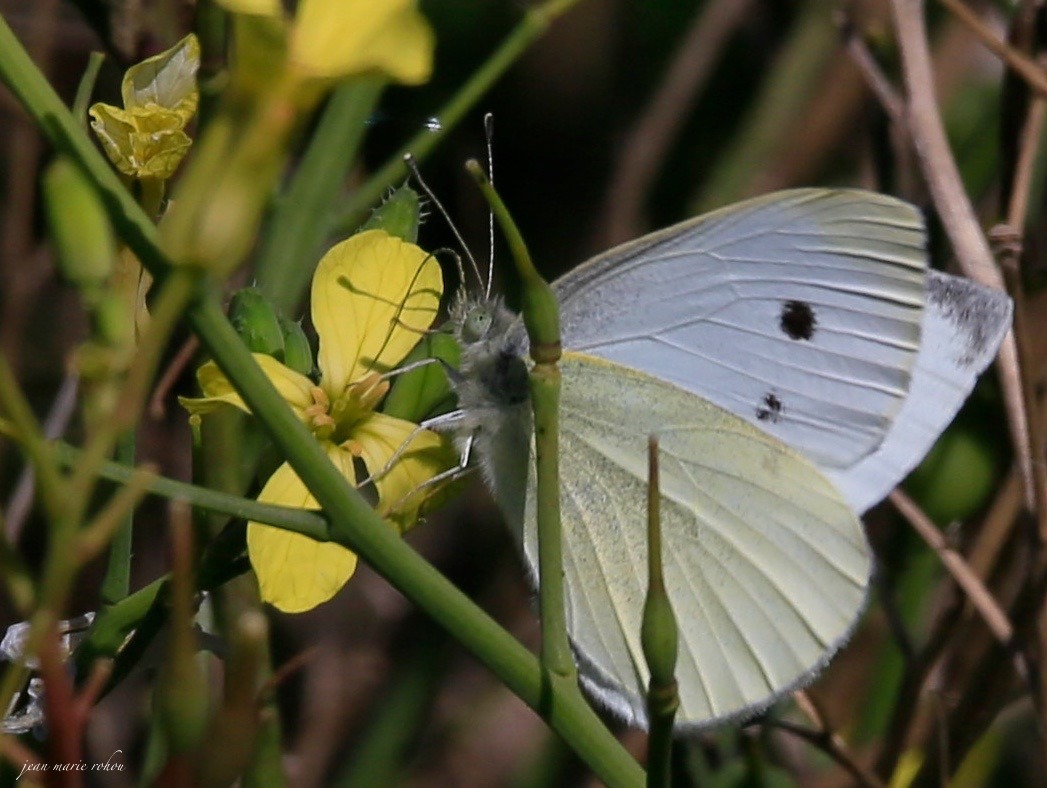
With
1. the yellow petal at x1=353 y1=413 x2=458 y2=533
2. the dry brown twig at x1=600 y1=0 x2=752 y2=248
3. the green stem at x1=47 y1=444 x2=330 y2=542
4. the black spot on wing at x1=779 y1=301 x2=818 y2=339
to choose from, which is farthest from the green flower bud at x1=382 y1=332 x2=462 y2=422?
the dry brown twig at x1=600 y1=0 x2=752 y2=248

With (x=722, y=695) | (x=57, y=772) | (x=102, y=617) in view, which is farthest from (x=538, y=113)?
(x=57, y=772)

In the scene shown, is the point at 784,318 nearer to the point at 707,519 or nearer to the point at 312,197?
the point at 707,519

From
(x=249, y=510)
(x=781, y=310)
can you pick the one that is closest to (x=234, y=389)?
(x=249, y=510)

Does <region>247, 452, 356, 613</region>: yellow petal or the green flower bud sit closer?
<region>247, 452, 356, 613</region>: yellow petal

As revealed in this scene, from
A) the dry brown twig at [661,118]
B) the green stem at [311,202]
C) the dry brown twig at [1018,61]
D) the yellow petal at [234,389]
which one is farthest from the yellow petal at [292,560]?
the dry brown twig at [661,118]

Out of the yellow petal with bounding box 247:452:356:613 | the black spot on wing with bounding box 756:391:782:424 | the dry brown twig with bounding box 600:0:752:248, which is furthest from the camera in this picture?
the dry brown twig with bounding box 600:0:752:248

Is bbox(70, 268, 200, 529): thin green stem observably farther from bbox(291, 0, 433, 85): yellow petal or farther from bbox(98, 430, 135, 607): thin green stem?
bbox(98, 430, 135, 607): thin green stem

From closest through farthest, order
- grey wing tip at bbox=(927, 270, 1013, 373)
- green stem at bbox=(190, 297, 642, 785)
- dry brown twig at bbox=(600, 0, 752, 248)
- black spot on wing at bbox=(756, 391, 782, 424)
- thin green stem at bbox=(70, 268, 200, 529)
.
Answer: thin green stem at bbox=(70, 268, 200, 529) → green stem at bbox=(190, 297, 642, 785) → grey wing tip at bbox=(927, 270, 1013, 373) → black spot on wing at bbox=(756, 391, 782, 424) → dry brown twig at bbox=(600, 0, 752, 248)
